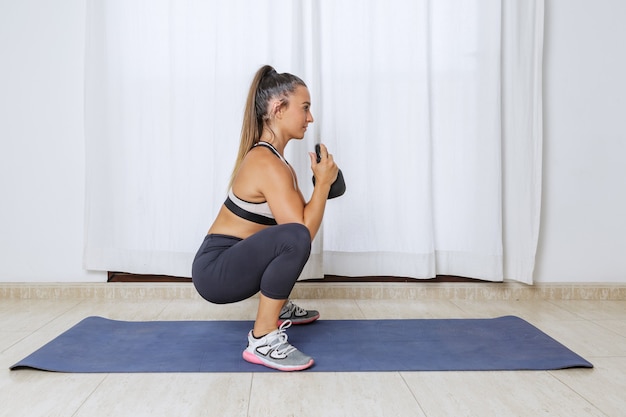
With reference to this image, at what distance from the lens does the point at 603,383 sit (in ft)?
5.44

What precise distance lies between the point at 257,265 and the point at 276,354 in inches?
10.5

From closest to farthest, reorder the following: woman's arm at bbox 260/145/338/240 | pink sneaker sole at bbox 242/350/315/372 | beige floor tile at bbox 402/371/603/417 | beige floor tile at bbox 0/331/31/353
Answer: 1. beige floor tile at bbox 402/371/603/417
2. pink sneaker sole at bbox 242/350/315/372
3. woman's arm at bbox 260/145/338/240
4. beige floor tile at bbox 0/331/31/353

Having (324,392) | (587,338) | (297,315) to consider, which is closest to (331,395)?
(324,392)

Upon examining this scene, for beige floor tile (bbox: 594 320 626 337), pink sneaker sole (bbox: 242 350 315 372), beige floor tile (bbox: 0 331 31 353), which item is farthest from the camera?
beige floor tile (bbox: 594 320 626 337)

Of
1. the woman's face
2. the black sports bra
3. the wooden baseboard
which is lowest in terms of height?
the wooden baseboard

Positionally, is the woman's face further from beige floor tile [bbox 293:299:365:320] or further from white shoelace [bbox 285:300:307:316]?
beige floor tile [bbox 293:299:365:320]

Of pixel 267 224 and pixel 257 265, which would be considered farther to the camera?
pixel 267 224

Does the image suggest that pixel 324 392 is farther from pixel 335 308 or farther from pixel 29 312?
pixel 29 312

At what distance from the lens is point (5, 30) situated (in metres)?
2.78

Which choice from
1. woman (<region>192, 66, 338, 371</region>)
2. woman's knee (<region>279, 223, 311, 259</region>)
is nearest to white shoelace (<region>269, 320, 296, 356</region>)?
woman (<region>192, 66, 338, 371</region>)

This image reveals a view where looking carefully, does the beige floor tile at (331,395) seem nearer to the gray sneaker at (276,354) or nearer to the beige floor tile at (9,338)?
the gray sneaker at (276,354)

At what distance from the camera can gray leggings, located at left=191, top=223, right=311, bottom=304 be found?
183 centimetres

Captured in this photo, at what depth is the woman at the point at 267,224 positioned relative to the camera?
1833mm

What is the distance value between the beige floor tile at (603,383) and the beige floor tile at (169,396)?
853mm
